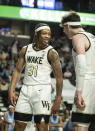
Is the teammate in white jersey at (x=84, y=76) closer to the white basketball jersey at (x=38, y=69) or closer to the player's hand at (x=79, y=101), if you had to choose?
the player's hand at (x=79, y=101)

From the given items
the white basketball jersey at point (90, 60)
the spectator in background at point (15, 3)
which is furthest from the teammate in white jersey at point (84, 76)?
the spectator in background at point (15, 3)

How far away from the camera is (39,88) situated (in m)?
4.57

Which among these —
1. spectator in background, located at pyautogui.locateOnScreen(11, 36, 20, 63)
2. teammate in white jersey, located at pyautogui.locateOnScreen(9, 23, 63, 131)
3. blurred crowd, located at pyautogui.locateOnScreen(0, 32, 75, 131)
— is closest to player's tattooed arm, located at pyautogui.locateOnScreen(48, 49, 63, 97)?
teammate in white jersey, located at pyautogui.locateOnScreen(9, 23, 63, 131)

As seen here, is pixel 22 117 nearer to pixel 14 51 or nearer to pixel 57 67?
pixel 57 67

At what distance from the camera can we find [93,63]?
4035 mm

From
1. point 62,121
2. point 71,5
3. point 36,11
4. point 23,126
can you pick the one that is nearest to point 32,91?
point 23,126

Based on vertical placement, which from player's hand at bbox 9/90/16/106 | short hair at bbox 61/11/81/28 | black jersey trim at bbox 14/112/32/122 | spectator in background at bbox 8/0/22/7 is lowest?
black jersey trim at bbox 14/112/32/122

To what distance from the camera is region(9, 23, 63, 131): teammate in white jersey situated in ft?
14.9

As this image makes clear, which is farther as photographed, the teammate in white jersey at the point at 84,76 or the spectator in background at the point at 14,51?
the spectator in background at the point at 14,51

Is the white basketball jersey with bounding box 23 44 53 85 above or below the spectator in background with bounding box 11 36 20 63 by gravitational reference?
above

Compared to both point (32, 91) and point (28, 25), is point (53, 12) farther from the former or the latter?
point (32, 91)

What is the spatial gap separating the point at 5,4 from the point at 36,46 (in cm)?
1044

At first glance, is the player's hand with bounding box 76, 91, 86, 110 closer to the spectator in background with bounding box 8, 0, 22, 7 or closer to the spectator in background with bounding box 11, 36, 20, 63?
the spectator in background with bounding box 8, 0, 22, 7

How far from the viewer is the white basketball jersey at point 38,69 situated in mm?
4590
